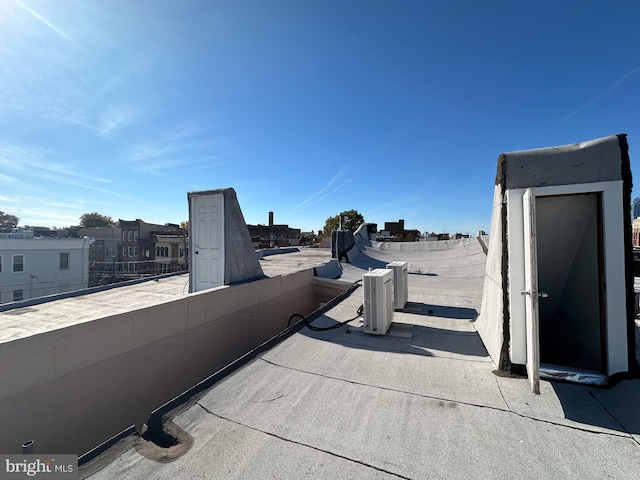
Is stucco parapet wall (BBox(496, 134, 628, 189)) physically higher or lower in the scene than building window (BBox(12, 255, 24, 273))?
higher

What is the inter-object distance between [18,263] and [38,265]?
92cm

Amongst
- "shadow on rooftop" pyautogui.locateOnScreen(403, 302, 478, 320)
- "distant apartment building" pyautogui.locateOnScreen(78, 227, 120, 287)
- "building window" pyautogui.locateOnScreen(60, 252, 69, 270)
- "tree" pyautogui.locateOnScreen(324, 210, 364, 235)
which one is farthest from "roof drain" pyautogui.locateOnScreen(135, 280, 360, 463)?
"distant apartment building" pyautogui.locateOnScreen(78, 227, 120, 287)

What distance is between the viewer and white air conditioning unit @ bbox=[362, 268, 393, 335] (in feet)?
13.4

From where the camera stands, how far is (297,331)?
14.7 ft

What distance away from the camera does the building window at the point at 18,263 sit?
1712 cm

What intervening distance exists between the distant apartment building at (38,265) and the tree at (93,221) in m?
45.6

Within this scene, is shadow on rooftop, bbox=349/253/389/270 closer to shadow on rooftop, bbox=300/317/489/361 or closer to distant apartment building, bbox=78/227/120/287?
shadow on rooftop, bbox=300/317/489/361

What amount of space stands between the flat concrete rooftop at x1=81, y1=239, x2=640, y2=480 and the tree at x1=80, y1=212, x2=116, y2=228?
7008 centimetres

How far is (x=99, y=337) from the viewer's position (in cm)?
316

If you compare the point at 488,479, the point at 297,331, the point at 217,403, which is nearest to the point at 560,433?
the point at 488,479

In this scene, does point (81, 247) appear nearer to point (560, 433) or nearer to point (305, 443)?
point (305, 443)

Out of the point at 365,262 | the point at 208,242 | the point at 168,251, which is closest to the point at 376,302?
the point at 208,242

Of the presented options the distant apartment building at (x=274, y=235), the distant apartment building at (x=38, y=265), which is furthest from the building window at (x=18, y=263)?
the distant apartment building at (x=274, y=235)

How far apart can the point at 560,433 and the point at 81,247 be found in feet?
87.7
